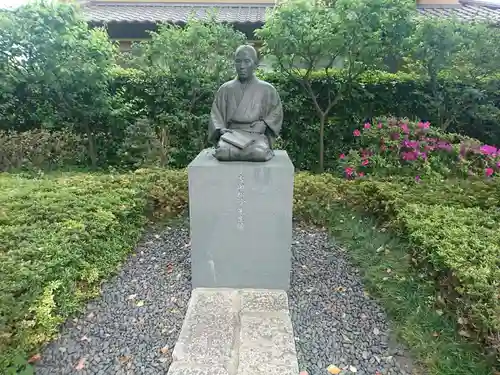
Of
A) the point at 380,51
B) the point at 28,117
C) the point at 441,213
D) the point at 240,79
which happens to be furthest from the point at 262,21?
the point at 441,213

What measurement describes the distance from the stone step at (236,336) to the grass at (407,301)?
78 cm

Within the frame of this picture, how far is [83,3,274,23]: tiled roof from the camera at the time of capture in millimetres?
8648

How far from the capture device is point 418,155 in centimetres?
514

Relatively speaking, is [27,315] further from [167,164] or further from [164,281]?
[167,164]

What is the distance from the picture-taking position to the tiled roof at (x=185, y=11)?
341 inches

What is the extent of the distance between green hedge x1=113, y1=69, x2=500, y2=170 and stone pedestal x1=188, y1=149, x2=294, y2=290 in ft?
12.3

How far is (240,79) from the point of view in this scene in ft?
10.2

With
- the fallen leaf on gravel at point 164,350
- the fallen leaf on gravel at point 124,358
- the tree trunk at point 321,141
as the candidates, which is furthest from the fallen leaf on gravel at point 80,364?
the tree trunk at point 321,141

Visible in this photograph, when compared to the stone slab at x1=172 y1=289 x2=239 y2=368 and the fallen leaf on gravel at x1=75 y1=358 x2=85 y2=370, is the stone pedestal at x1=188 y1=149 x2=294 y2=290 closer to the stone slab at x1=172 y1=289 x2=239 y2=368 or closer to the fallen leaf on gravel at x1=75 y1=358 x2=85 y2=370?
the stone slab at x1=172 y1=289 x2=239 y2=368

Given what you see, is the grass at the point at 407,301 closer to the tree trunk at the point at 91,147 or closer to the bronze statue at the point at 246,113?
the bronze statue at the point at 246,113

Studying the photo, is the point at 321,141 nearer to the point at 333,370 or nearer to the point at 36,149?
the point at 36,149

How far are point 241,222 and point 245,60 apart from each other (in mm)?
Result: 1261

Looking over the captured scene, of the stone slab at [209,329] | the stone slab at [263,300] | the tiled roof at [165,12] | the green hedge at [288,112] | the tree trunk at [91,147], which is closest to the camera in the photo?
the stone slab at [209,329]

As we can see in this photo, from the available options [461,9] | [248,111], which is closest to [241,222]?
[248,111]
